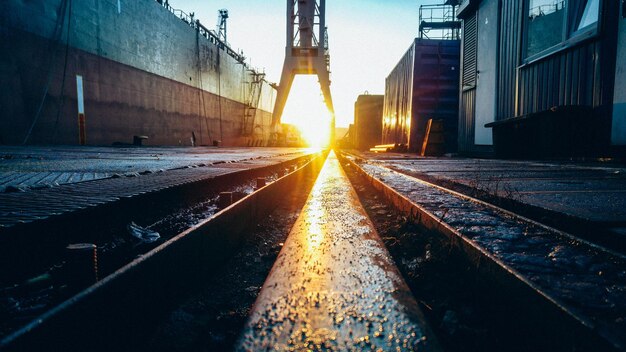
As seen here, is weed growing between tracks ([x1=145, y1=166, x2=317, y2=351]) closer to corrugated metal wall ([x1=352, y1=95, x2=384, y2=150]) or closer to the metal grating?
the metal grating

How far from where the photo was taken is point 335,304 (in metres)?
0.72

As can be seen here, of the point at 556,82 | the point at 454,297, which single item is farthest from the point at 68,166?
the point at 556,82

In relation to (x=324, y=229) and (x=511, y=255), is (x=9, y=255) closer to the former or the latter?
(x=324, y=229)

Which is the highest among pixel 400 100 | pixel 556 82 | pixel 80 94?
pixel 400 100

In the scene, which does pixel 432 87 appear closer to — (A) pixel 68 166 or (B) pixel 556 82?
(B) pixel 556 82

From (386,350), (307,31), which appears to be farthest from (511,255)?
(307,31)

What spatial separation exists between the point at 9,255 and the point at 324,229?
3.29 ft

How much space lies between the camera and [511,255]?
85cm

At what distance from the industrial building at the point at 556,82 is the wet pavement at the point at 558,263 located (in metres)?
4.55

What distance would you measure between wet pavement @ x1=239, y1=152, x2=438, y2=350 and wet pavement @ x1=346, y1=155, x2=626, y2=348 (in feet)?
0.83

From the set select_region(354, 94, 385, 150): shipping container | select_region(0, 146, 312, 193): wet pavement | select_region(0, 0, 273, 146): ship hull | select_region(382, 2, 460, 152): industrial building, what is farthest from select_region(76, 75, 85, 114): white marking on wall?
select_region(354, 94, 385, 150): shipping container

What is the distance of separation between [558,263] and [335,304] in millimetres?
553

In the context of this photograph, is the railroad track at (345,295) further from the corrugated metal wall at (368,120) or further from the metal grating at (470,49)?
the corrugated metal wall at (368,120)

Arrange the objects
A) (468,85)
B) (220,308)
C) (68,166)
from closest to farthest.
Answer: (220,308) → (68,166) → (468,85)
